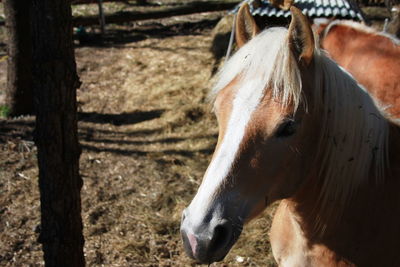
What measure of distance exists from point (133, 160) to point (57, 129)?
7.79ft

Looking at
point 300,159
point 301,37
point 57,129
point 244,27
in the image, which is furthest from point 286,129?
point 57,129

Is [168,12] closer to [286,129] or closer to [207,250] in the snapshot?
Result: [286,129]

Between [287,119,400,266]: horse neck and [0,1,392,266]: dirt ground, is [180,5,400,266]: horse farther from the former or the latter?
[0,1,392,266]: dirt ground

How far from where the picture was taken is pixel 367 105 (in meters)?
1.89

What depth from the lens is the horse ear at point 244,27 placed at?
1.98 m

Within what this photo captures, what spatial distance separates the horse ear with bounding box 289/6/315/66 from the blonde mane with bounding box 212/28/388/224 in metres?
0.04

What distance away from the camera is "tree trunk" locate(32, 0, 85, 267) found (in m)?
2.03

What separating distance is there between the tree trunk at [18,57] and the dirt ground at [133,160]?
23 cm

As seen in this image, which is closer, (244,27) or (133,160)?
(244,27)

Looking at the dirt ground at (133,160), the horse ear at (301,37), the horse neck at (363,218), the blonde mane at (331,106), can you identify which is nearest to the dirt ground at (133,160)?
the dirt ground at (133,160)

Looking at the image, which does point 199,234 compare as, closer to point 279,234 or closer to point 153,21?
point 279,234

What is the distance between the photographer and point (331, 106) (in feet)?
5.86

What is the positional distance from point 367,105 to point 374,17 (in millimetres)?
6978

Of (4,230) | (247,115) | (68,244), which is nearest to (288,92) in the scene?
(247,115)
